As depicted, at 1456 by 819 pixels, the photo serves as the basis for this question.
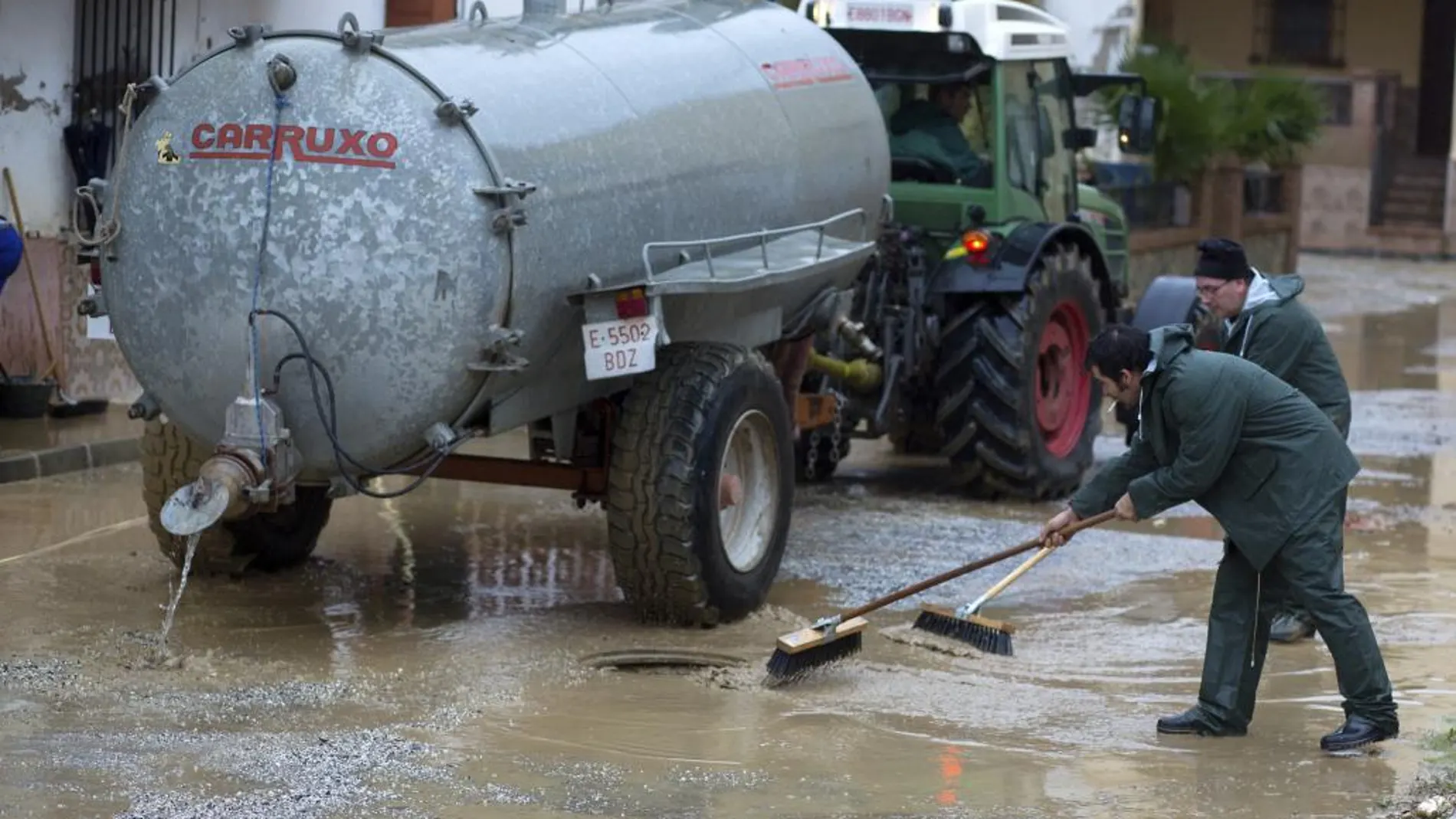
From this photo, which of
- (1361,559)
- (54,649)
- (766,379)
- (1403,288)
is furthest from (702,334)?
(1403,288)

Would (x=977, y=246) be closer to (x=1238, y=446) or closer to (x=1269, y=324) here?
(x=1269, y=324)

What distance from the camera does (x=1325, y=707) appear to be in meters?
8.21

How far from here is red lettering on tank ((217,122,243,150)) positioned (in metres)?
8.16

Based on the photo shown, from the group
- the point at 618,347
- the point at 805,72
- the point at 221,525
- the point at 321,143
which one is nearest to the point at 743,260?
the point at 618,347

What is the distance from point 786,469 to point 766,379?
458 mm

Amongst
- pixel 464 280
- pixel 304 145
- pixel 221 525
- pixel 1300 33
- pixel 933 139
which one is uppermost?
pixel 1300 33

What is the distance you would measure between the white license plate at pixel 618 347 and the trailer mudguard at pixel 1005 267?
3876 mm

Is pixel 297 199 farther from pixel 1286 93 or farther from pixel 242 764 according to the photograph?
pixel 1286 93

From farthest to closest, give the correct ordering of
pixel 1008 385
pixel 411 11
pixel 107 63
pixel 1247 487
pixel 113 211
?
pixel 411 11, pixel 107 63, pixel 1008 385, pixel 113 211, pixel 1247 487

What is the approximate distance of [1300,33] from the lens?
1427 inches

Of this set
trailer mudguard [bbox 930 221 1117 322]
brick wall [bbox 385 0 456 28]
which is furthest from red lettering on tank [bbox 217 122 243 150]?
brick wall [bbox 385 0 456 28]

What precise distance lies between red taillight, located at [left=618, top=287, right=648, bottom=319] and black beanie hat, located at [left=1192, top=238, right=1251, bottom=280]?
199 centimetres

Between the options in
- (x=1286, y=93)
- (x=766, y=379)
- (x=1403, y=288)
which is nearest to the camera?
(x=766, y=379)

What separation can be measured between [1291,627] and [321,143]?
415 centimetres
